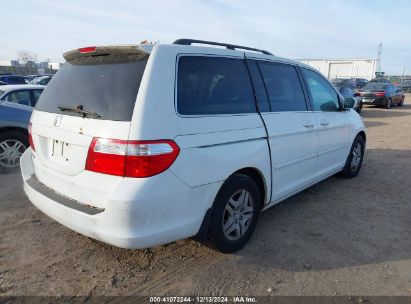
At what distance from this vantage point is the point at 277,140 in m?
3.51

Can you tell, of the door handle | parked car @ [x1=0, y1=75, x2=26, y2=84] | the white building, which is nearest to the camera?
the door handle

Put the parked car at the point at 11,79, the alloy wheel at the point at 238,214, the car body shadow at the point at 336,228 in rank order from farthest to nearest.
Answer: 1. the parked car at the point at 11,79
2. the car body shadow at the point at 336,228
3. the alloy wheel at the point at 238,214

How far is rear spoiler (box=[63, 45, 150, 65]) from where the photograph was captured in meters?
2.60

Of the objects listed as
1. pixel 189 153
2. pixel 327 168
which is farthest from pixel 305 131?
pixel 189 153

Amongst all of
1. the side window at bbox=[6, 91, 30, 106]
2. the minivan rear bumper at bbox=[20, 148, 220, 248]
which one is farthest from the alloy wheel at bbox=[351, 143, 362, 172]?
the side window at bbox=[6, 91, 30, 106]

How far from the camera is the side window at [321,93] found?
4.44m

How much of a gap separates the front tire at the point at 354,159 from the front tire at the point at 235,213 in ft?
9.15

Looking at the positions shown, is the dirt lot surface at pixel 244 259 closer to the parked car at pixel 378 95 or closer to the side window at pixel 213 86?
the side window at pixel 213 86

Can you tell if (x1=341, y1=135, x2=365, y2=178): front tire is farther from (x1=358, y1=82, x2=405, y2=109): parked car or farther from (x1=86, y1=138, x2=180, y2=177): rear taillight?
(x1=358, y1=82, x2=405, y2=109): parked car

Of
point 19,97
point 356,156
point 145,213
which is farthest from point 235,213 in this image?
point 19,97

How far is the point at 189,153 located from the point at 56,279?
1.57 metres

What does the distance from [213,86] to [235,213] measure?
1205 mm

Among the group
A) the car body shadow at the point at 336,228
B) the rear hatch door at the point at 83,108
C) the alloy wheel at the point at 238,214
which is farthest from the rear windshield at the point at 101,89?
the car body shadow at the point at 336,228

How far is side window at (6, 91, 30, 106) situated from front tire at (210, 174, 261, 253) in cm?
522
